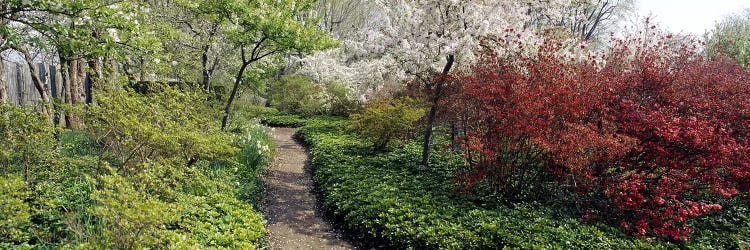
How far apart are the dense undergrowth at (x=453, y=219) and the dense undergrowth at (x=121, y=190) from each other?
6.21 ft

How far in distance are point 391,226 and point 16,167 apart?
5.45 meters

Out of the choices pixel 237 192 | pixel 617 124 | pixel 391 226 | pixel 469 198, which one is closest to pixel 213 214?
pixel 237 192

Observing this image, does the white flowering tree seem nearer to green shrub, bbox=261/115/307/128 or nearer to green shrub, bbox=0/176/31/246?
green shrub, bbox=0/176/31/246

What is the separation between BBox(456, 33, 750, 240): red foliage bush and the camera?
632 centimetres

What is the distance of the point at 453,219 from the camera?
267 inches

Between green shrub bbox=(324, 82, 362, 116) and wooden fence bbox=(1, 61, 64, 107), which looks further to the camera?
green shrub bbox=(324, 82, 362, 116)

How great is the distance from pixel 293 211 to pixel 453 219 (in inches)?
127

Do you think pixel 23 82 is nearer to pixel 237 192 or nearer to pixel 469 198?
pixel 237 192

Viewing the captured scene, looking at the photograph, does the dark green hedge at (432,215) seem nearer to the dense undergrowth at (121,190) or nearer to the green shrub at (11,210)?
the dense undergrowth at (121,190)

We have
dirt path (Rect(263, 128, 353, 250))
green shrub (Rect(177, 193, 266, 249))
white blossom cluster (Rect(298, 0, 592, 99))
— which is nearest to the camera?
green shrub (Rect(177, 193, 266, 249))

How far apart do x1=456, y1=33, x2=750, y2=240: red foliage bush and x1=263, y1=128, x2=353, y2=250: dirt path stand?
2.91 meters

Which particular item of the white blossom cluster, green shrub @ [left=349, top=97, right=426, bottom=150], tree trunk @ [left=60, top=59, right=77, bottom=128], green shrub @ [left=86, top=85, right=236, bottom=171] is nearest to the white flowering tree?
the white blossom cluster

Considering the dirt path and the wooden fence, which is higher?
the wooden fence

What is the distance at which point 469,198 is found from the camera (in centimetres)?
782
